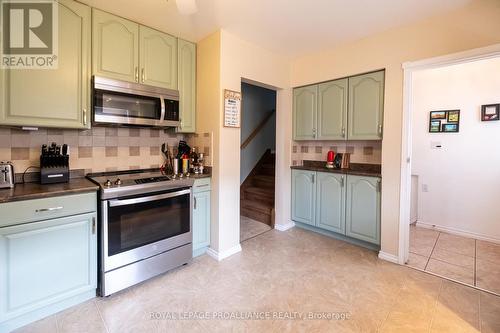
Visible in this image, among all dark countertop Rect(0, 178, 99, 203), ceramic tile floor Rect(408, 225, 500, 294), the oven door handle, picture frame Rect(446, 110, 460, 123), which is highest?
picture frame Rect(446, 110, 460, 123)

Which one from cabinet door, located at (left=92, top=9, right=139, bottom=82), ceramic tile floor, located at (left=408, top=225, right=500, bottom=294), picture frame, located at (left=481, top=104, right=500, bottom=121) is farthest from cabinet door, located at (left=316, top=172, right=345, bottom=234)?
cabinet door, located at (left=92, top=9, right=139, bottom=82)

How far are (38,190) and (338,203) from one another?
9.34 feet

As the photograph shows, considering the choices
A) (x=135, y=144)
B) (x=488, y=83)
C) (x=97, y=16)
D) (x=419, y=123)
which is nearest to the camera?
(x=97, y=16)

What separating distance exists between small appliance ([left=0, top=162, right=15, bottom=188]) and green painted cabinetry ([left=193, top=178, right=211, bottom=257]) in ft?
4.44

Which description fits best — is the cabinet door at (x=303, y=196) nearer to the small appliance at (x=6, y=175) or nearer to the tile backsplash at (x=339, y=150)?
the tile backsplash at (x=339, y=150)

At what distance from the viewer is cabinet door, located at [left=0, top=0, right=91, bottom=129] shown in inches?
66.6

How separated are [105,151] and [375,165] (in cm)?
303

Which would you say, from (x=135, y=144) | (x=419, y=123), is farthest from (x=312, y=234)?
(x=135, y=144)

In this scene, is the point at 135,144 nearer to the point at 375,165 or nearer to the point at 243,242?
the point at 243,242

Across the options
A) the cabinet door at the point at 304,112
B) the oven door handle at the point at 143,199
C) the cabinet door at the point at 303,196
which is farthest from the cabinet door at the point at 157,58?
the cabinet door at the point at 303,196

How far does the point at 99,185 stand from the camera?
1.84m

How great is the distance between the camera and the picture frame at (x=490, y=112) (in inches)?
112

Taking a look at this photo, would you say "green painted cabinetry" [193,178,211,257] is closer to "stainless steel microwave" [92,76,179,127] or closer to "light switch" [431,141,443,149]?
"stainless steel microwave" [92,76,179,127]

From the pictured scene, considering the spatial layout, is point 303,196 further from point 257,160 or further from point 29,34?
point 29,34
